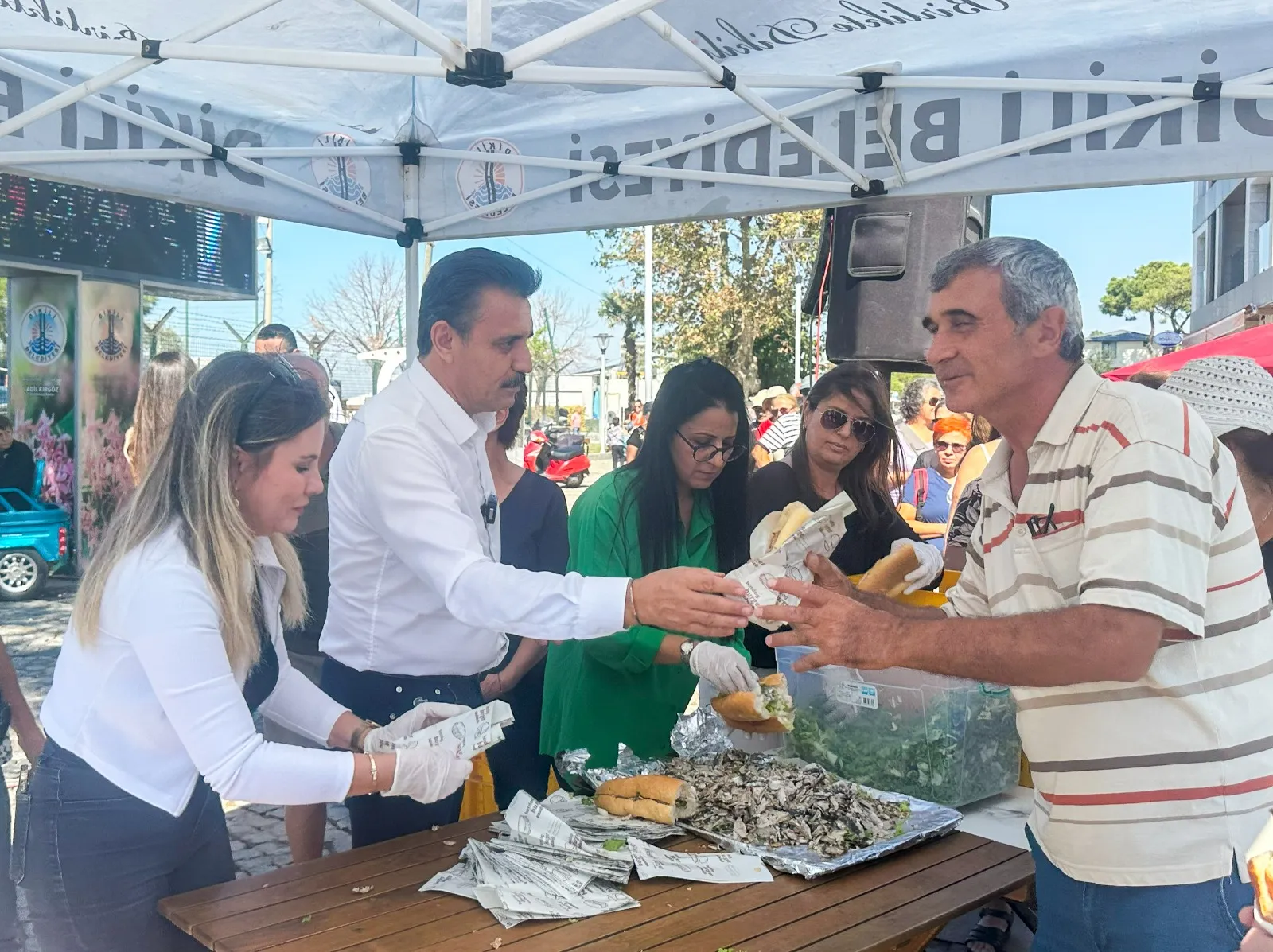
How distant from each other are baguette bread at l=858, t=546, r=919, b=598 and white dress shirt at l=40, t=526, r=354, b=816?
155cm

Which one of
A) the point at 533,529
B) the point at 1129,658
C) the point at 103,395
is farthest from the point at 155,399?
the point at 103,395

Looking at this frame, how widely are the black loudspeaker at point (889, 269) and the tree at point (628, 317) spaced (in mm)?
22784

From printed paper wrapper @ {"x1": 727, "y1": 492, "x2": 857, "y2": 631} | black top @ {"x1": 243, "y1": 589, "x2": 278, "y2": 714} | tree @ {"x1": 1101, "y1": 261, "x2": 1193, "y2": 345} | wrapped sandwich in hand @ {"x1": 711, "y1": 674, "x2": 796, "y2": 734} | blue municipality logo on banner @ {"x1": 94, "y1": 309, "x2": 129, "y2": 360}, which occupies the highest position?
tree @ {"x1": 1101, "y1": 261, "x2": 1193, "y2": 345}

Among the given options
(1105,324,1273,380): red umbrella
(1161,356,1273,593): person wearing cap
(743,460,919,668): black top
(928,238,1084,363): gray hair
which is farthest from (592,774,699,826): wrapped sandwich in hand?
(1105,324,1273,380): red umbrella

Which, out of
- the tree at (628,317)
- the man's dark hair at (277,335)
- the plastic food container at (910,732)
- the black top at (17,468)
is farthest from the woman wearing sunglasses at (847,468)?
the tree at (628,317)

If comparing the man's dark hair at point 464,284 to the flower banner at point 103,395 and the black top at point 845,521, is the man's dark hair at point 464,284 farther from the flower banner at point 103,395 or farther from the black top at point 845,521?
the flower banner at point 103,395

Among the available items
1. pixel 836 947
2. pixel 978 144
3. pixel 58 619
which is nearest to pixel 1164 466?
pixel 836 947

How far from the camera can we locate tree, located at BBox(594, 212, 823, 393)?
2398cm

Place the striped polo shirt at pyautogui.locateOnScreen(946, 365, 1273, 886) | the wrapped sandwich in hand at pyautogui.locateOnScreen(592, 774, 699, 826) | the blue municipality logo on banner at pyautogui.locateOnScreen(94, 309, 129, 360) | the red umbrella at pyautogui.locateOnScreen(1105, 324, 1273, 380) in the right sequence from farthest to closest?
the blue municipality logo on banner at pyautogui.locateOnScreen(94, 309, 129, 360) < the red umbrella at pyautogui.locateOnScreen(1105, 324, 1273, 380) < the wrapped sandwich in hand at pyautogui.locateOnScreen(592, 774, 699, 826) < the striped polo shirt at pyautogui.locateOnScreen(946, 365, 1273, 886)

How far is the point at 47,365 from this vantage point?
10648 mm

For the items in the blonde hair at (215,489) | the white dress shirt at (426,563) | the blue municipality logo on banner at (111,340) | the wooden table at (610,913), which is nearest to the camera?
the wooden table at (610,913)

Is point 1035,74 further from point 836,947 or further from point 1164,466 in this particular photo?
point 836,947

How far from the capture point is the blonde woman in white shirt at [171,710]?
1.95 m

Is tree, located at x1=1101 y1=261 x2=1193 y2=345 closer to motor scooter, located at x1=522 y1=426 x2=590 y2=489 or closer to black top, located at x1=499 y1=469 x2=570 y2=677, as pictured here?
motor scooter, located at x1=522 y1=426 x2=590 y2=489
